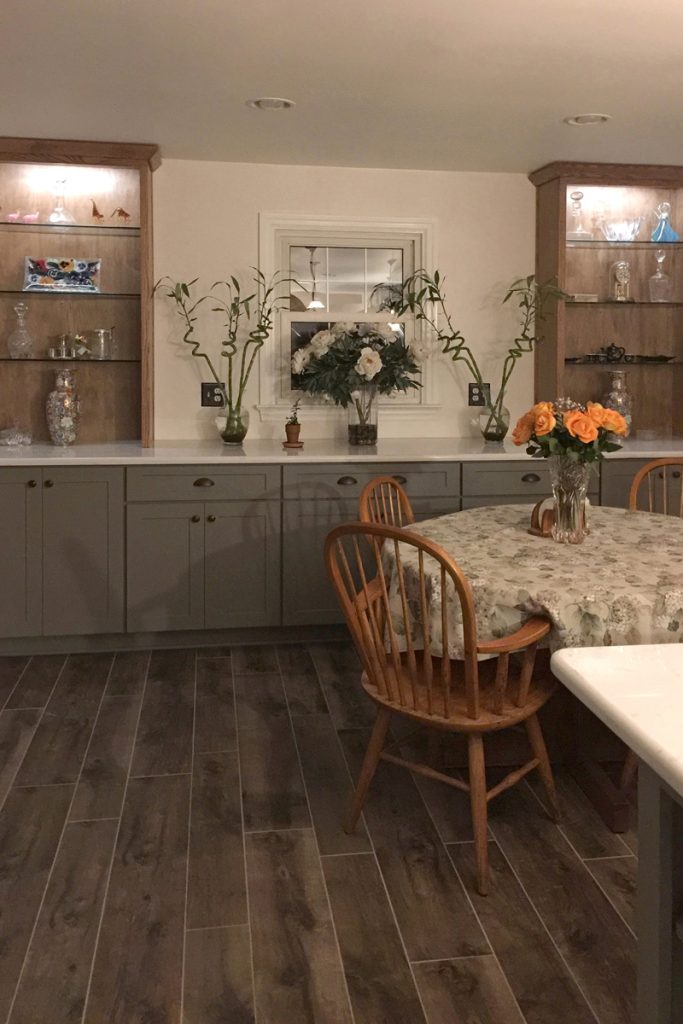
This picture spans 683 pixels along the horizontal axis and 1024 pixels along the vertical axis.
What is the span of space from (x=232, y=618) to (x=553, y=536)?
5.97 ft

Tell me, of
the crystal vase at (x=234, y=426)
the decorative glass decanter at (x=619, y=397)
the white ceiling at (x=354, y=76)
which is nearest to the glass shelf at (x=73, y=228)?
the white ceiling at (x=354, y=76)

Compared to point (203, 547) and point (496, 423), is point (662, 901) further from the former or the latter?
point (496, 423)

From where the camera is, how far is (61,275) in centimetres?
459

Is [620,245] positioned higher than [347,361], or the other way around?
[620,245]

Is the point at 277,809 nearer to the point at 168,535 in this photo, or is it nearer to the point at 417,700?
the point at 417,700

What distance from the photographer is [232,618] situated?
4.32m

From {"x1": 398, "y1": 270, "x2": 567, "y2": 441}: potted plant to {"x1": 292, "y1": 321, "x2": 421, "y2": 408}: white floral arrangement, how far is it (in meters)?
0.28

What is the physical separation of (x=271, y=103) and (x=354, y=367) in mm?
1268

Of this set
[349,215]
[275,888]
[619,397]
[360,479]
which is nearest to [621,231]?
[619,397]

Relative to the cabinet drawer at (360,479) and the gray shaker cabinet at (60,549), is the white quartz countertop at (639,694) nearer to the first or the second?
the cabinet drawer at (360,479)

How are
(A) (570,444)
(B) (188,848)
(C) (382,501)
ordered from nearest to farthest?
(B) (188,848) < (A) (570,444) < (C) (382,501)

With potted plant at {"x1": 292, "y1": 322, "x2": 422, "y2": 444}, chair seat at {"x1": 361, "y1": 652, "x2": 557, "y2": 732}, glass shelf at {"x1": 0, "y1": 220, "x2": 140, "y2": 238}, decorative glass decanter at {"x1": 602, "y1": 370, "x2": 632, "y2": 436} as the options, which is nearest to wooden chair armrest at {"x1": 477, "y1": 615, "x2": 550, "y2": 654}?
chair seat at {"x1": 361, "y1": 652, "x2": 557, "y2": 732}

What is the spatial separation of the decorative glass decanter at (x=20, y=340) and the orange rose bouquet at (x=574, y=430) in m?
2.69

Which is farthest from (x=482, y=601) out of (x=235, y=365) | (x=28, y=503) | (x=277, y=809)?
(x=235, y=365)
